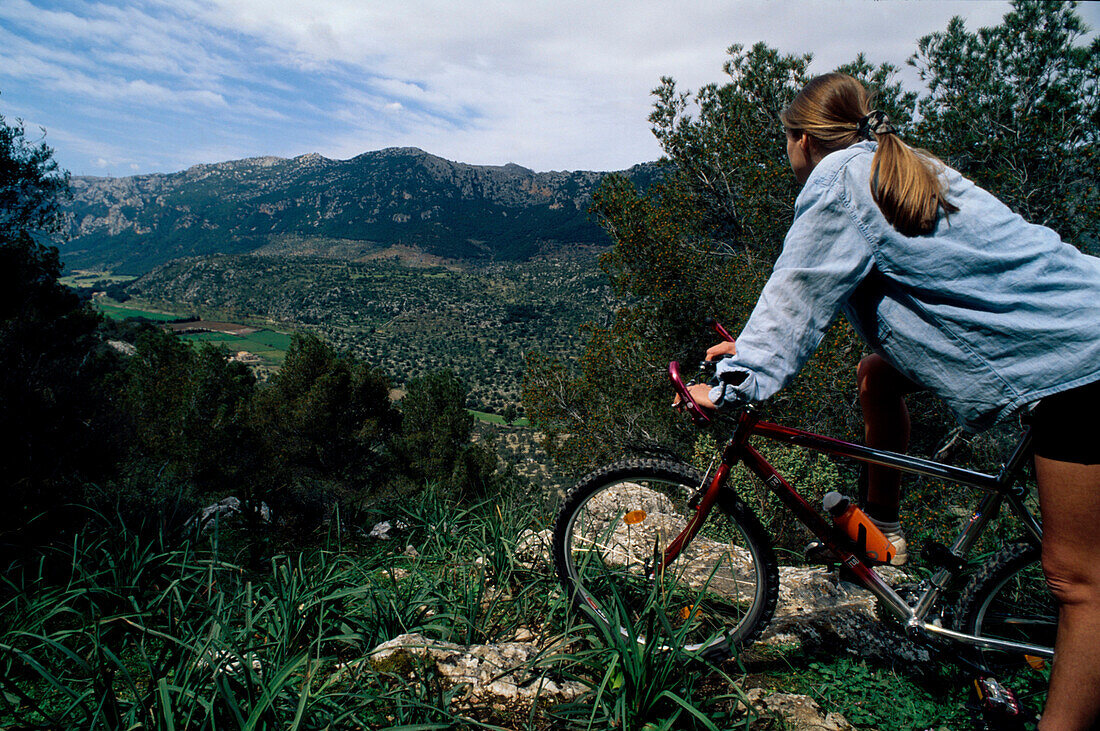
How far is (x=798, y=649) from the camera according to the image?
2213mm

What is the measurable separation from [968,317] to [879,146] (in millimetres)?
526

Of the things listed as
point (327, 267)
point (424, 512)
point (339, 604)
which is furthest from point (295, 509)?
point (327, 267)

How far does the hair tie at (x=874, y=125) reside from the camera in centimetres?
151

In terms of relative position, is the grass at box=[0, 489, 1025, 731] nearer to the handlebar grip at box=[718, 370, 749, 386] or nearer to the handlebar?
the handlebar

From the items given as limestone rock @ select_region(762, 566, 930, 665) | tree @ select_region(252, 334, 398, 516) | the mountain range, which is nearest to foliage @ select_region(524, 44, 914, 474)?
limestone rock @ select_region(762, 566, 930, 665)

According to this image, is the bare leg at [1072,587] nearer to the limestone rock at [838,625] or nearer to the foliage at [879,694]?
the foliage at [879,694]

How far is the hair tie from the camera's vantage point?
4.95 ft

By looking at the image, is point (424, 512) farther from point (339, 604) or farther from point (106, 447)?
point (106, 447)

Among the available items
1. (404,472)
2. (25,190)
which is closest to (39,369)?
(25,190)

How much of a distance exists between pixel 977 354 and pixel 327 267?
394 ft

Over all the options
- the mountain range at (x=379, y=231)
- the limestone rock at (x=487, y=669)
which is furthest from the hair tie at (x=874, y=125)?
the mountain range at (x=379, y=231)

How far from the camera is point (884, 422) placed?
2.04 metres

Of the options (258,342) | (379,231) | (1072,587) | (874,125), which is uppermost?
(379,231)

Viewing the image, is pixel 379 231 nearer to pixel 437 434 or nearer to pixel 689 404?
pixel 437 434
